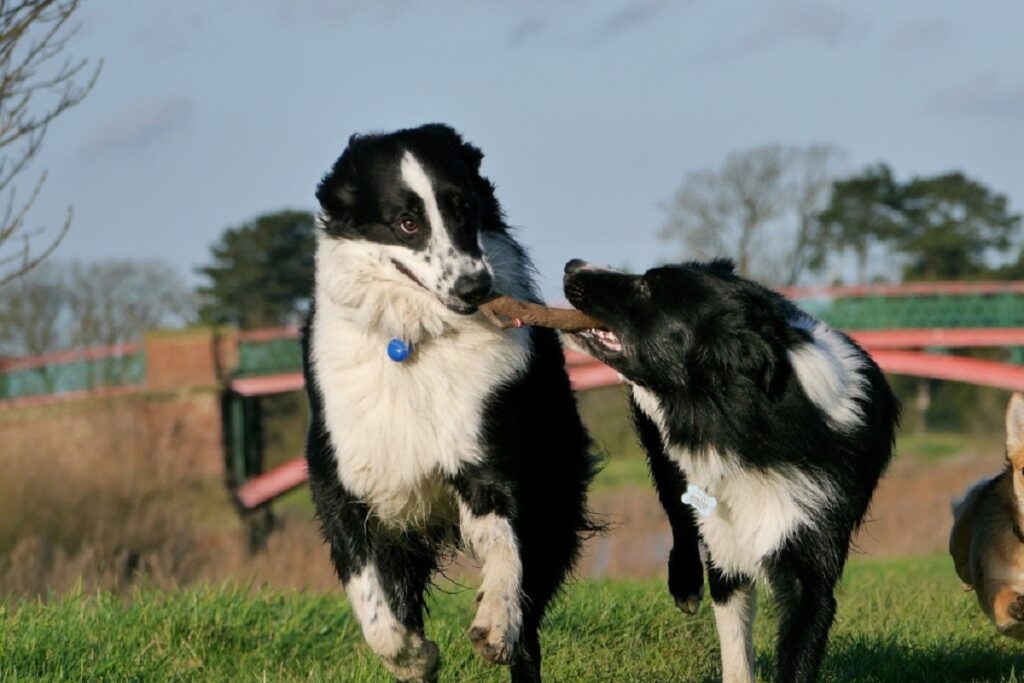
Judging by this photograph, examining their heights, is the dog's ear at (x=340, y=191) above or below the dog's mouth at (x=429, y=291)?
above

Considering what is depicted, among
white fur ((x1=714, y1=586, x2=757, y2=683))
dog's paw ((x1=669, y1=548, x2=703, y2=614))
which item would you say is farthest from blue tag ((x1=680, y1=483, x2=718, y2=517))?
dog's paw ((x1=669, y1=548, x2=703, y2=614))

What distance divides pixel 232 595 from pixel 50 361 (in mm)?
24895

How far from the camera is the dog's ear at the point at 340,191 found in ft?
16.6

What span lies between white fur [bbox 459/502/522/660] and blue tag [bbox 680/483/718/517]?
0.78m

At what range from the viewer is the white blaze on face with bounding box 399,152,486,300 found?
189 inches

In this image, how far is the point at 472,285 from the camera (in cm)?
477

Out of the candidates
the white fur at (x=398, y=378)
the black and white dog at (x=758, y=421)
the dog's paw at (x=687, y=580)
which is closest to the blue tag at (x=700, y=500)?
the black and white dog at (x=758, y=421)

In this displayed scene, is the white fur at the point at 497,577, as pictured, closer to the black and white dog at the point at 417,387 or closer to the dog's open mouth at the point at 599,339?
the black and white dog at the point at 417,387

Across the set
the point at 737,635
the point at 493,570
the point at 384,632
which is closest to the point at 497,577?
the point at 493,570

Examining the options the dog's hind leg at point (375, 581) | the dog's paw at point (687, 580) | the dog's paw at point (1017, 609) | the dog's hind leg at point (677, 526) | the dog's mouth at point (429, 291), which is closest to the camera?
the dog's mouth at point (429, 291)

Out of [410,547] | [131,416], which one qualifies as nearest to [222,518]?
[131,416]

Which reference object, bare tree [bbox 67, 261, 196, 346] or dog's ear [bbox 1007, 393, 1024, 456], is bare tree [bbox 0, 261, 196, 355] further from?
dog's ear [bbox 1007, 393, 1024, 456]

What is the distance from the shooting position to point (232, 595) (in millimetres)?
7016

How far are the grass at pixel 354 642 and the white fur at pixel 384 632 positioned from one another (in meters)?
0.36
